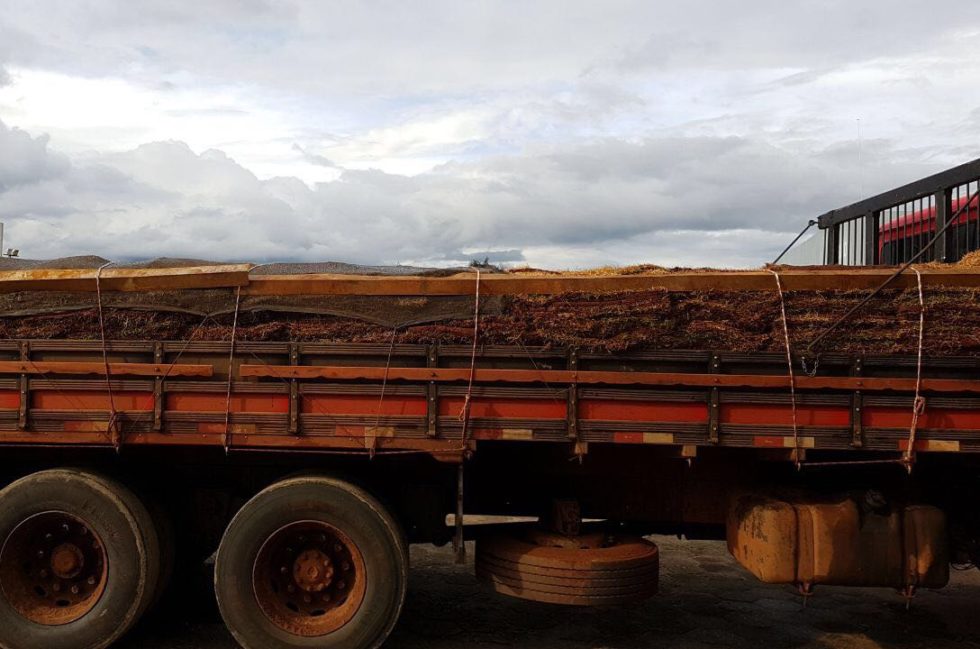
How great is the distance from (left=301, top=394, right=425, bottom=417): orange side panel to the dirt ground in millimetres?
1546

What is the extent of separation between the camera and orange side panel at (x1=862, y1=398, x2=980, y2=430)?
471 centimetres

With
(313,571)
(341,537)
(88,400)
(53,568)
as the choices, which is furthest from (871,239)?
(53,568)

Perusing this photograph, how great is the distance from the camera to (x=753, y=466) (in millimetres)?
5340

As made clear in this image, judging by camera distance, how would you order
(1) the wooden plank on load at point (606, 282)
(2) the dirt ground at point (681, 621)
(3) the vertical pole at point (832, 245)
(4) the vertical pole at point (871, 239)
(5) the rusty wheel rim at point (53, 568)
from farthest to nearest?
(3) the vertical pole at point (832, 245), (4) the vertical pole at point (871, 239), (2) the dirt ground at point (681, 621), (5) the rusty wheel rim at point (53, 568), (1) the wooden plank on load at point (606, 282)

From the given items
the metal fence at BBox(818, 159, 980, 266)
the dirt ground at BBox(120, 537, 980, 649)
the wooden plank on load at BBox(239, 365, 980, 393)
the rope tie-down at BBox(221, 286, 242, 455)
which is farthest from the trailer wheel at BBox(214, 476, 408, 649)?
the metal fence at BBox(818, 159, 980, 266)

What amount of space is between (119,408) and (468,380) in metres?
2.00

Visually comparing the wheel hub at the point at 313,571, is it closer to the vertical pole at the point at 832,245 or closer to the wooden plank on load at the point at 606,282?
the wooden plank on load at the point at 606,282

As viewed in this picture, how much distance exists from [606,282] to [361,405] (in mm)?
1544

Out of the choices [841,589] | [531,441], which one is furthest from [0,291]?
[841,589]

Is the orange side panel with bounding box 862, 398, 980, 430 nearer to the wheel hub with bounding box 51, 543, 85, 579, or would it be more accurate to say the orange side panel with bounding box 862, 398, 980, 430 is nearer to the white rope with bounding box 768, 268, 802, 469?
the white rope with bounding box 768, 268, 802, 469

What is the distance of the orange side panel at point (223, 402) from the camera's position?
482cm

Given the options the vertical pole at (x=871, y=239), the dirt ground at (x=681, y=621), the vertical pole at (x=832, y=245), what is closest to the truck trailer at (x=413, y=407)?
the dirt ground at (x=681, y=621)

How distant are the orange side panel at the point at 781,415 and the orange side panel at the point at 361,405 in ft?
5.62

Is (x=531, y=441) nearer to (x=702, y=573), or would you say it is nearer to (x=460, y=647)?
(x=460, y=647)
